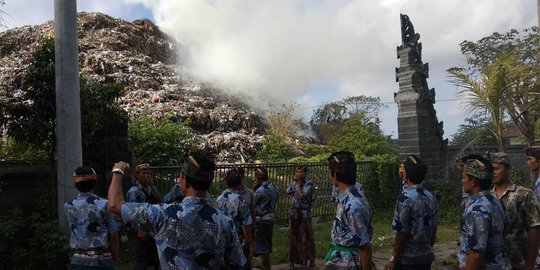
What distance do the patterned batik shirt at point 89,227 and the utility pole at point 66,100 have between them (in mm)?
1783

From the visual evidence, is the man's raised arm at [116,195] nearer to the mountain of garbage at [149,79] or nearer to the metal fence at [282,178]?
the metal fence at [282,178]

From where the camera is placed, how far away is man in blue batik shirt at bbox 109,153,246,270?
2758 mm

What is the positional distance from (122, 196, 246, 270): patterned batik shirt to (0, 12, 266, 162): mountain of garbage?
14.6 metres

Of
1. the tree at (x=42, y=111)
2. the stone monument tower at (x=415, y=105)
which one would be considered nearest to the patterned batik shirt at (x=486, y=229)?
the tree at (x=42, y=111)

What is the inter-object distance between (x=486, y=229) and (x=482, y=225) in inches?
1.5

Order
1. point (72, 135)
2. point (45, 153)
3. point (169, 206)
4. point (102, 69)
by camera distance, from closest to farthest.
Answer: point (169, 206)
point (72, 135)
point (45, 153)
point (102, 69)

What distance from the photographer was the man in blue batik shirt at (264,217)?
283 inches

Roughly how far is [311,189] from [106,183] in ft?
11.0

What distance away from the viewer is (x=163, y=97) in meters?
22.3

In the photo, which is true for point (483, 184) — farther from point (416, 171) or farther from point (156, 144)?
point (156, 144)

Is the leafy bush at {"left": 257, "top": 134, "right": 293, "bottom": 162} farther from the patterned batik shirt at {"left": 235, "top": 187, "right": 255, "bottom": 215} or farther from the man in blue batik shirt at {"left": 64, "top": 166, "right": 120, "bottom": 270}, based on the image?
the man in blue batik shirt at {"left": 64, "top": 166, "right": 120, "bottom": 270}

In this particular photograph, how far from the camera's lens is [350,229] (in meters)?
3.80

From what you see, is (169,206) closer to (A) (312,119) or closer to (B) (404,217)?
(B) (404,217)

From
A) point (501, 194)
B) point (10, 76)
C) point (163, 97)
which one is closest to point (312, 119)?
point (163, 97)
